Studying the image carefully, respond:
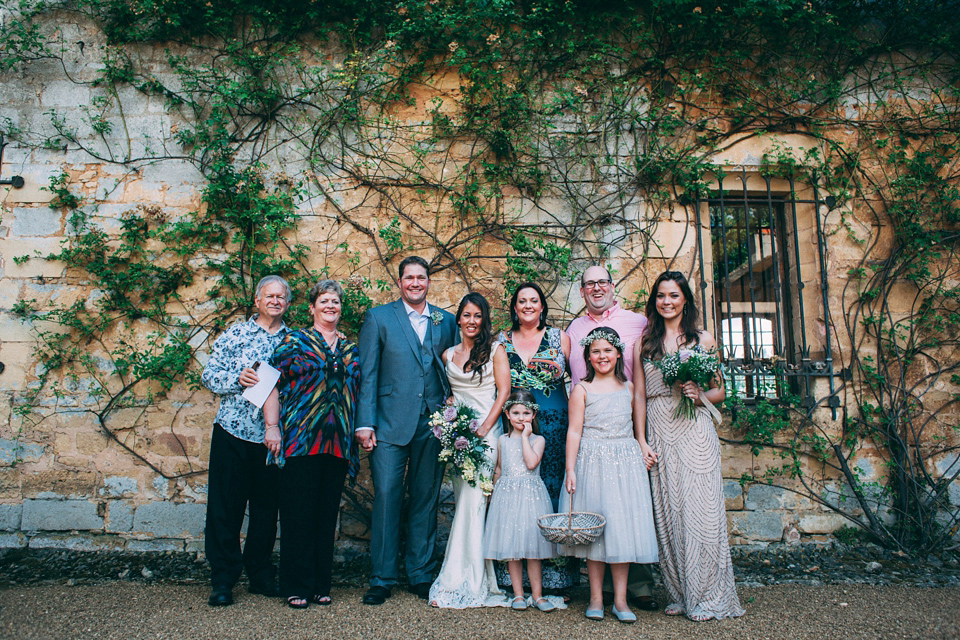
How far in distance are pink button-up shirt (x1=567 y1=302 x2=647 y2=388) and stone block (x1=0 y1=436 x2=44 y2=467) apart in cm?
400

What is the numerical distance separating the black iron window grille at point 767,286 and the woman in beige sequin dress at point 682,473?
1229 mm

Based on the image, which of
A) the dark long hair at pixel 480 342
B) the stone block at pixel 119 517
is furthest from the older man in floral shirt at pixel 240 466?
the stone block at pixel 119 517

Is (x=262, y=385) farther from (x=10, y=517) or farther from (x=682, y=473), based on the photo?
(x=10, y=517)

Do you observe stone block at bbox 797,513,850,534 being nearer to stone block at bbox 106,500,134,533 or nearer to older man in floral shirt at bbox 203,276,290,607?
older man in floral shirt at bbox 203,276,290,607

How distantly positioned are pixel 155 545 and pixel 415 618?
233cm

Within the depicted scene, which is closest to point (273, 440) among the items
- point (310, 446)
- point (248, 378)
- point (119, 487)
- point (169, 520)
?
point (310, 446)

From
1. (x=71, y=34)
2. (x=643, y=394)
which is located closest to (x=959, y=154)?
(x=643, y=394)

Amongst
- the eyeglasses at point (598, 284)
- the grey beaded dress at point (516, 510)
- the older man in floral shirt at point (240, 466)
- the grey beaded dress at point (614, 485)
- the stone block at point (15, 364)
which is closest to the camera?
the grey beaded dress at point (614, 485)

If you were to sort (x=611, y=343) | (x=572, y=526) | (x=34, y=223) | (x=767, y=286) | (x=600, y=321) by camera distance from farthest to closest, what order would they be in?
1. (x=767, y=286)
2. (x=34, y=223)
3. (x=600, y=321)
4. (x=611, y=343)
5. (x=572, y=526)

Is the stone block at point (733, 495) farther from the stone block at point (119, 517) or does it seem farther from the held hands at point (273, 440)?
the stone block at point (119, 517)

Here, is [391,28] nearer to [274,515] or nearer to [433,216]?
[433,216]

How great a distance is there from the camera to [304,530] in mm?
3203

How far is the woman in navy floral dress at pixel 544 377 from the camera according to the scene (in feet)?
11.2

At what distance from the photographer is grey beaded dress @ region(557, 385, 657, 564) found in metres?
2.99
